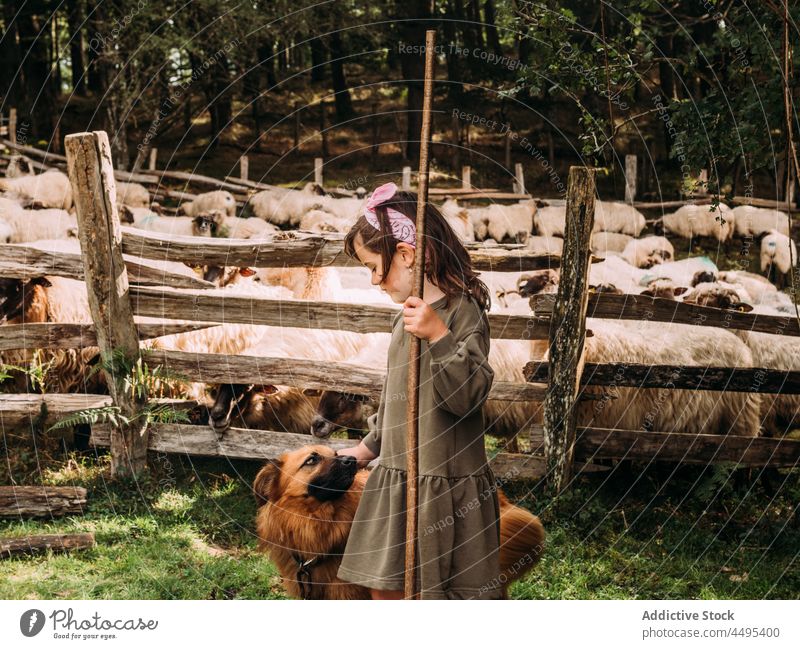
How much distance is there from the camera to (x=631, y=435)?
437cm

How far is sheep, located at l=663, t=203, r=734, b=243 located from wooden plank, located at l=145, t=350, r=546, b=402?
8858 mm

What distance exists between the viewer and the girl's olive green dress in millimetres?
2418

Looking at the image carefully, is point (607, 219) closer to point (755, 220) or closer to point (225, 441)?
point (755, 220)

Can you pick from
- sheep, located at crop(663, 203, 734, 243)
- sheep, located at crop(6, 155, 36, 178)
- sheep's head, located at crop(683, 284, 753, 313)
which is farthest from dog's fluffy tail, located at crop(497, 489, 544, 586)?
sheep, located at crop(6, 155, 36, 178)

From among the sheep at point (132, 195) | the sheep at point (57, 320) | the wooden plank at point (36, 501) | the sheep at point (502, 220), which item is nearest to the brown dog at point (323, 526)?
the wooden plank at point (36, 501)

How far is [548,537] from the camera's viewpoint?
380 centimetres

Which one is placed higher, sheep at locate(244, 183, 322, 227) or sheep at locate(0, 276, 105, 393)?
sheep at locate(244, 183, 322, 227)

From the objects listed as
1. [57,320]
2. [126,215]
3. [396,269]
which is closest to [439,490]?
[396,269]

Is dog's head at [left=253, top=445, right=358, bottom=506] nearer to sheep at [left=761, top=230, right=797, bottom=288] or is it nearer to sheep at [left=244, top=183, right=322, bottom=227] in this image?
sheep at [left=761, top=230, right=797, bottom=288]

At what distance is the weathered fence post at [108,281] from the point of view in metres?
4.14

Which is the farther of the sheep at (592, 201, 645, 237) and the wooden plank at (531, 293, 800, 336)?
the sheep at (592, 201, 645, 237)

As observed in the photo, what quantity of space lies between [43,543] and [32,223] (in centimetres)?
775

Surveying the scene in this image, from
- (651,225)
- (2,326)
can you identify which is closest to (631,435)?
(2,326)

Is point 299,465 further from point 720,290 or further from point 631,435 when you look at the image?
point 720,290
